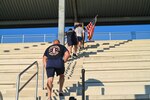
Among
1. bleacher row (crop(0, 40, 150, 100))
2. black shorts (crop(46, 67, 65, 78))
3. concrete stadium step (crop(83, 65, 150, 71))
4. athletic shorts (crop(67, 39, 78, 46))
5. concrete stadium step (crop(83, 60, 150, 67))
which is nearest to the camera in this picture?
black shorts (crop(46, 67, 65, 78))

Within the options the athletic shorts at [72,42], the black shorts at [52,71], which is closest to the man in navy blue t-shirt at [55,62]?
the black shorts at [52,71]

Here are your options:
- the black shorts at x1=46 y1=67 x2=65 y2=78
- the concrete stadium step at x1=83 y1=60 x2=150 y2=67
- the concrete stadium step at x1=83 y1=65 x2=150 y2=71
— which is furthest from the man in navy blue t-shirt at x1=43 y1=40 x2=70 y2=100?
the concrete stadium step at x1=83 y1=60 x2=150 y2=67

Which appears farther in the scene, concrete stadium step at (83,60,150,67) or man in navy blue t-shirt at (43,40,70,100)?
concrete stadium step at (83,60,150,67)

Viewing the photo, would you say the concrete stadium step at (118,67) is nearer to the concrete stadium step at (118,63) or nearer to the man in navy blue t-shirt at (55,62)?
the concrete stadium step at (118,63)

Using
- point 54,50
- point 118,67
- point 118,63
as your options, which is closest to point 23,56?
point 118,63

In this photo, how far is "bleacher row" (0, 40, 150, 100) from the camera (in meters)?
7.60

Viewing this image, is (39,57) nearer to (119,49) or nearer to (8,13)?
(119,49)

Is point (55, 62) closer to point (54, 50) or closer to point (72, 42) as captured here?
point (54, 50)

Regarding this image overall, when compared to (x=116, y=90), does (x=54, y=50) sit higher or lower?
higher

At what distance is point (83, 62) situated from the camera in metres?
11.4

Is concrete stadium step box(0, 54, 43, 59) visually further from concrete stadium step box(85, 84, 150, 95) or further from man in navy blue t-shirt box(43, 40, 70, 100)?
man in navy blue t-shirt box(43, 40, 70, 100)

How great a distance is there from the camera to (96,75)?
943 centimetres

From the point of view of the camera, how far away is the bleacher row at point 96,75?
7.60 m

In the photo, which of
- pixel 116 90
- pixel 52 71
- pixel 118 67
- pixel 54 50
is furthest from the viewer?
pixel 118 67
